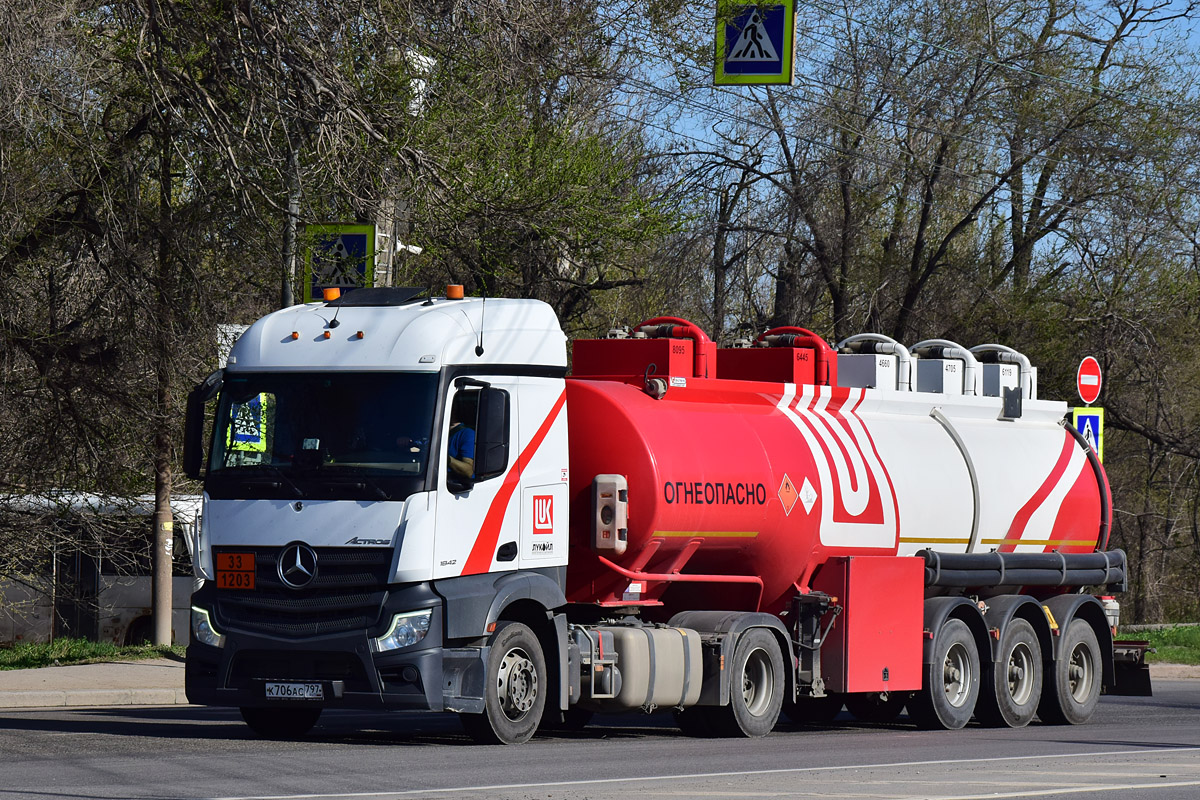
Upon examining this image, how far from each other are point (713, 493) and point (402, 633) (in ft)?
11.1

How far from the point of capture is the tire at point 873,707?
17.2 m

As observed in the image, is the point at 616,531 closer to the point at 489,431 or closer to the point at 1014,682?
the point at 489,431

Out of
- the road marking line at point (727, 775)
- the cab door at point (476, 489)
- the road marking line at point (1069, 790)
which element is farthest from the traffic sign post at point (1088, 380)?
the road marking line at point (1069, 790)

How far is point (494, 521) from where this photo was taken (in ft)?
41.8

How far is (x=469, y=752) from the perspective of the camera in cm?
1227

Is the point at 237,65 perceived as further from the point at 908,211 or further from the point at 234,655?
Answer: the point at 908,211

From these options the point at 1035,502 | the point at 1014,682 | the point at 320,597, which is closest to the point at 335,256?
the point at 320,597

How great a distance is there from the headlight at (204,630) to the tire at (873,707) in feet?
22.3

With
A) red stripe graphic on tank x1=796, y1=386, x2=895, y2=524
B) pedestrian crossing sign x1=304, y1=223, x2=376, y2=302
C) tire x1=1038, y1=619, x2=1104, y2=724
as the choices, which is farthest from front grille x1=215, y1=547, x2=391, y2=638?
tire x1=1038, y1=619, x2=1104, y2=724

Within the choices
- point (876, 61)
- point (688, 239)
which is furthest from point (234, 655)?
point (876, 61)

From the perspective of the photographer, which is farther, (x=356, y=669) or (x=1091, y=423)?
(x=1091, y=423)

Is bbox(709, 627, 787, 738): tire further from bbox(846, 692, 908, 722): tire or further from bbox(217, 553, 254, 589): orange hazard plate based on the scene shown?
bbox(217, 553, 254, 589): orange hazard plate

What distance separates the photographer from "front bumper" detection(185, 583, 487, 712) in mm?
12195

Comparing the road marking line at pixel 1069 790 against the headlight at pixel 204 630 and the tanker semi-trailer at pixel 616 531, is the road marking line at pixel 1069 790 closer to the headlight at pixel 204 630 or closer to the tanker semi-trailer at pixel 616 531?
the tanker semi-trailer at pixel 616 531
